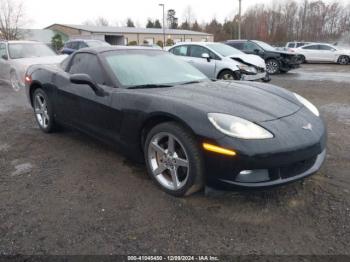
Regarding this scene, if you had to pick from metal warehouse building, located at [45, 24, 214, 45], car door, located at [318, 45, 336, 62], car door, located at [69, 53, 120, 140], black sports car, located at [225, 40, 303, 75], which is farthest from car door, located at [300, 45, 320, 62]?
metal warehouse building, located at [45, 24, 214, 45]

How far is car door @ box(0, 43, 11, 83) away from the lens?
902 centimetres

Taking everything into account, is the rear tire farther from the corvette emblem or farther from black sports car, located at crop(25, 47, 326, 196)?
the corvette emblem

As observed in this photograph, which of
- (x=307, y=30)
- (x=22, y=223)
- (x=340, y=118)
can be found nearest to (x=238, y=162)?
(x=22, y=223)

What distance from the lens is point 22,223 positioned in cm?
263

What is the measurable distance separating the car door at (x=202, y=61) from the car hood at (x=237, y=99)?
231 inches

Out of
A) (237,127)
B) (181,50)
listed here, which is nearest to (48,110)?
(237,127)

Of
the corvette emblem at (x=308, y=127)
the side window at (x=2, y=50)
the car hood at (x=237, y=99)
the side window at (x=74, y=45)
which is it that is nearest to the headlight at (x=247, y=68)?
the car hood at (x=237, y=99)

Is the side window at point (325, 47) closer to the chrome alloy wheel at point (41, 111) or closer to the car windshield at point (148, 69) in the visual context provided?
the car windshield at point (148, 69)

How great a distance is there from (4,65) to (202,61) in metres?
5.98

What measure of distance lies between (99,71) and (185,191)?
1812mm

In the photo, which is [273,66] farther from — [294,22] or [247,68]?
[294,22]

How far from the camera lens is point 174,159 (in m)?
2.87

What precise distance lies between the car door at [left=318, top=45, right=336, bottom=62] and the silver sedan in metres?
17.8

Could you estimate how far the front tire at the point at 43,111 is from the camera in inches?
183
